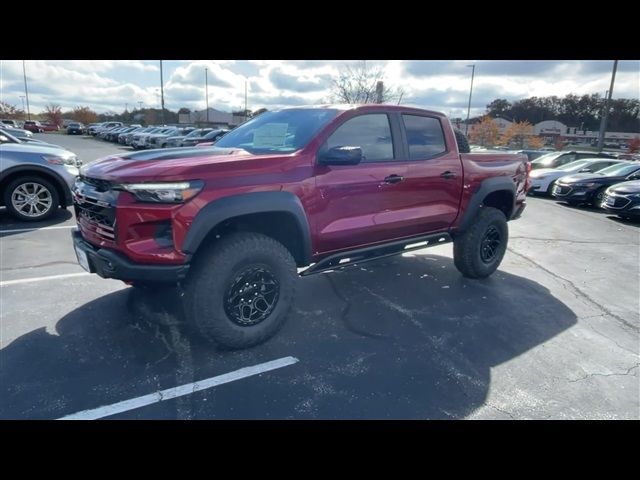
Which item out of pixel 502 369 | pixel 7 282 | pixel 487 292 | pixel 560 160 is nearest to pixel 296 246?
pixel 502 369

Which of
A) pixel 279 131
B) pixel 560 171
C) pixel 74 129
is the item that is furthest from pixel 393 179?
pixel 74 129

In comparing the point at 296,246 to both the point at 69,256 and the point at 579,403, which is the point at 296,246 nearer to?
the point at 579,403

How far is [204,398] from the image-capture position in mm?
→ 2658

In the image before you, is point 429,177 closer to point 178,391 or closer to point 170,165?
point 170,165

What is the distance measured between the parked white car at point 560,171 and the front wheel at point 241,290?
43.4 ft

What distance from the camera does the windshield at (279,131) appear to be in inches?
141

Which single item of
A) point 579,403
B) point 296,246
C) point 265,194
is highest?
point 265,194

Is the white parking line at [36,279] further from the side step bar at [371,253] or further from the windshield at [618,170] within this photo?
the windshield at [618,170]

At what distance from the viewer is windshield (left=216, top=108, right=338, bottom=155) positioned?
358cm

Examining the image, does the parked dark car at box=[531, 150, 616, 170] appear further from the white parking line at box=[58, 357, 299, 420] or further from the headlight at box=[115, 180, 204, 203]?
the headlight at box=[115, 180, 204, 203]

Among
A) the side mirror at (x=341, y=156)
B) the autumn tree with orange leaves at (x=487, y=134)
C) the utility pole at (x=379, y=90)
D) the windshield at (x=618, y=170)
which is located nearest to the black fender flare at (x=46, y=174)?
the side mirror at (x=341, y=156)

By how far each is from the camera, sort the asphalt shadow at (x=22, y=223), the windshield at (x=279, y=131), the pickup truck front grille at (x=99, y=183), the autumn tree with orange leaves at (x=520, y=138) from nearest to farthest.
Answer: the pickup truck front grille at (x=99, y=183) < the windshield at (x=279, y=131) < the asphalt shadow at (x=22, y=223) < the autumn tree with orange leaves at (x=520, y=138)

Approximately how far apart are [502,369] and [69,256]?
522 centimetres
